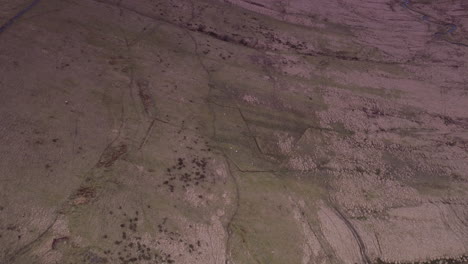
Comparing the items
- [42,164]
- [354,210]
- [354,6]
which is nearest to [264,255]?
[354,210]

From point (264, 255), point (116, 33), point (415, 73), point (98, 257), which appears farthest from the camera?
point (415, 73)

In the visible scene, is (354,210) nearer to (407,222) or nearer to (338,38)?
(407,222)

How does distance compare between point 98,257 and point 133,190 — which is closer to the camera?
point 98,257

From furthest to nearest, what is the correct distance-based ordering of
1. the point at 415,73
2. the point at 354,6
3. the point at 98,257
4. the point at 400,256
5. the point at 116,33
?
1. the point at 354,6
2. the point at 415,73
3. the point at 116,33
4. the point at 400,256
5. the point at 98,257

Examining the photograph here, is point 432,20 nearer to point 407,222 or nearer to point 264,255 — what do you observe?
point 407,222

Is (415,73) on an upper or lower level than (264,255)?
upper

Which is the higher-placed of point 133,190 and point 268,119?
point 268,119

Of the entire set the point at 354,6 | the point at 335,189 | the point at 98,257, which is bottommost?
the point at 98,257

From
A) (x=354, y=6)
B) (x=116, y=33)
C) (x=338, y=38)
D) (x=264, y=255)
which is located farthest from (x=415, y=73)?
(x=116, y=33)

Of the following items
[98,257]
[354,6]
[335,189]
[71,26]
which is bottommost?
[98,257]
